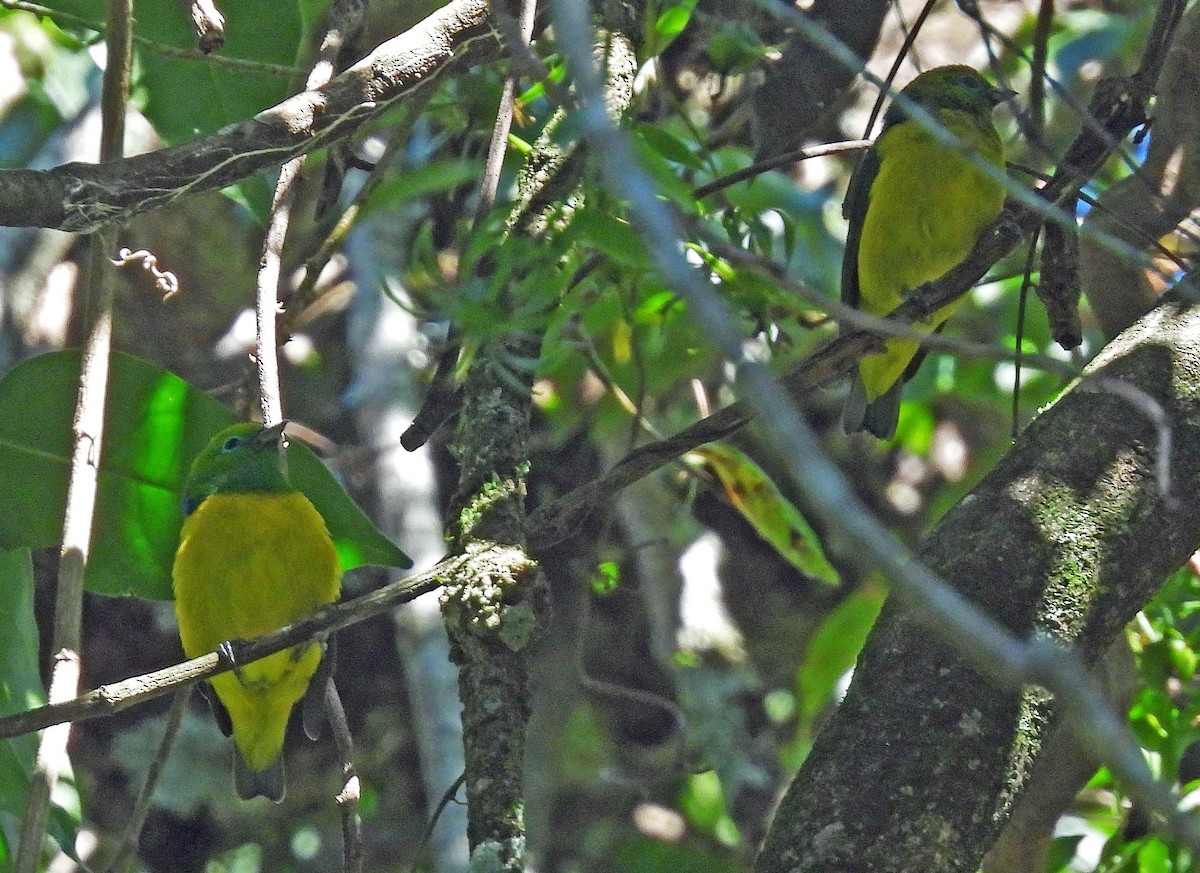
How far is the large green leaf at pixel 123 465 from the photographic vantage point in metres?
3.04

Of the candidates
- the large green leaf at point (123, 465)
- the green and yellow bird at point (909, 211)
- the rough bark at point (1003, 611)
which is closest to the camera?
the rough bark at point (1003, 611)

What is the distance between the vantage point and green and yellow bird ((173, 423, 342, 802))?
156 inches

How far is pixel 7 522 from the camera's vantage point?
3045 millimetres

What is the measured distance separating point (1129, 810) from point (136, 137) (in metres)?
4.04

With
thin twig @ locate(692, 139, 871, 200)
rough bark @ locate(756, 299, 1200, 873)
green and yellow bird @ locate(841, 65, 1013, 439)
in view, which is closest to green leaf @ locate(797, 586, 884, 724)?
green and yellow bird @ locate(841, 65, 1013, 439)

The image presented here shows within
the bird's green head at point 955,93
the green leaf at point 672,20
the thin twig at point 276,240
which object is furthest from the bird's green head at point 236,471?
the bird's green head at point 955,93

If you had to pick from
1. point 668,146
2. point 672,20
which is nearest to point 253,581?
point 668,146

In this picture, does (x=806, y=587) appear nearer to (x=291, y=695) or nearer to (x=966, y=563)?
(x=291, y=695)

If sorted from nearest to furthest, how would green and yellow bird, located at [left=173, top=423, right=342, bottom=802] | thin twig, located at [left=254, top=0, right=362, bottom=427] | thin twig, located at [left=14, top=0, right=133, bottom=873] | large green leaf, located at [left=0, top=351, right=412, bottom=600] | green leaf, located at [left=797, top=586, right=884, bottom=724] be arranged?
thin twig, located at [left=14, top=0, right=133, bottom=873] → thin twig, located at [left=254, top=0, right=362, bottom=427] → large green leaf, located at [left=0, top=351, right=412, bottom=600] → green and yellow bird, located at [left=173, top=423, right=342, bottom=802] → green leaf, located at [left=797, top=586, right=884, bottom=724]

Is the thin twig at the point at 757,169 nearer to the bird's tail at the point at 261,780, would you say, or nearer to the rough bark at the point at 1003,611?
the rough bark at the point at 1003,611

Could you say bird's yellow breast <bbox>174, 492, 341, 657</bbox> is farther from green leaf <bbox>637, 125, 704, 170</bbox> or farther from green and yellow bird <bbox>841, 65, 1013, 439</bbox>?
green and yellow bird <bbox>841, 65, 1013, 439</bbox>

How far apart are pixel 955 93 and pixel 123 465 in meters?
2.90

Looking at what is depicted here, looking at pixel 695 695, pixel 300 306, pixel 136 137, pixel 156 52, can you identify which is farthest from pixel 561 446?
pixel 156 52

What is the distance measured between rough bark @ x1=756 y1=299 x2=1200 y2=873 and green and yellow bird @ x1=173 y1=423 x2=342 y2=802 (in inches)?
77.1
